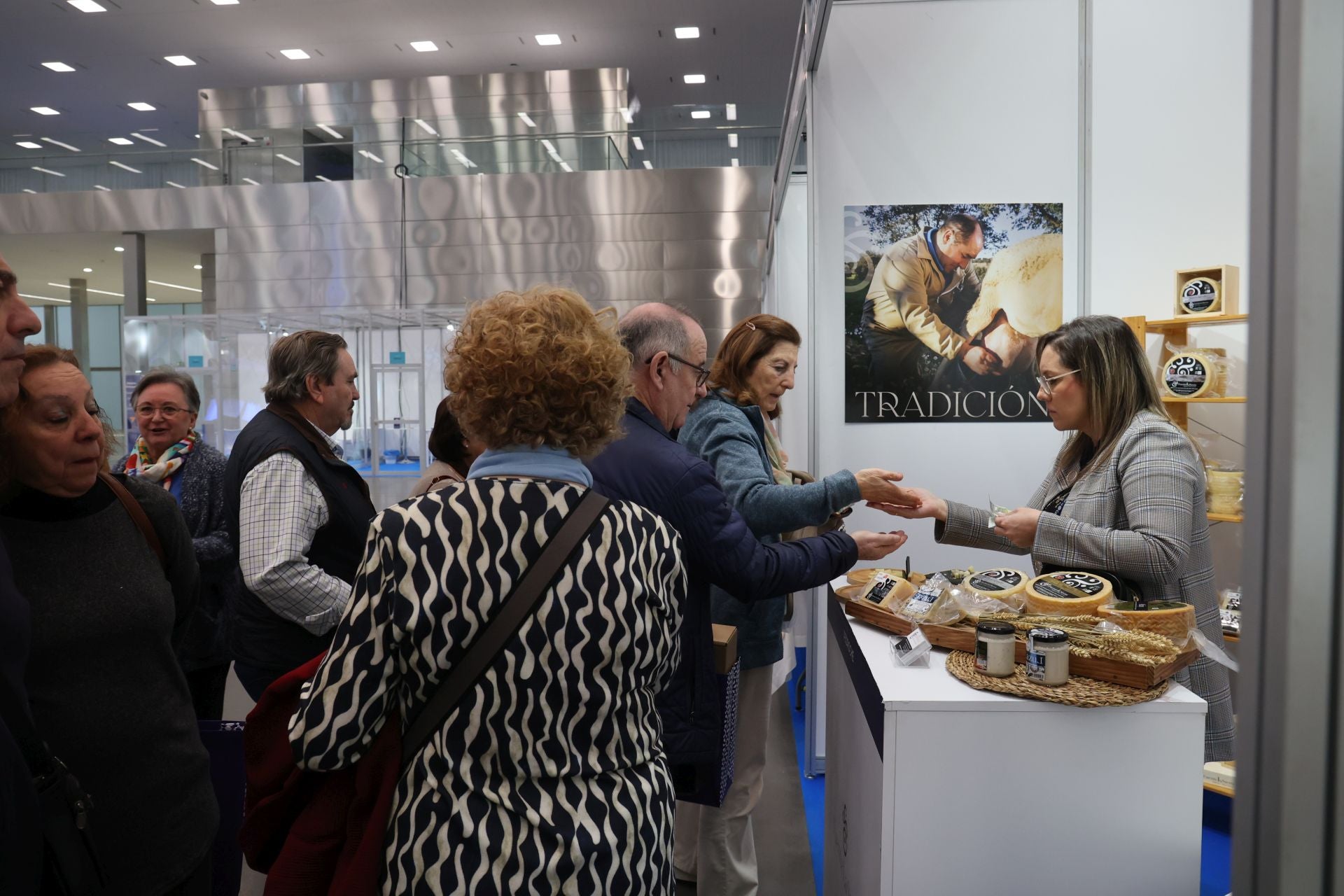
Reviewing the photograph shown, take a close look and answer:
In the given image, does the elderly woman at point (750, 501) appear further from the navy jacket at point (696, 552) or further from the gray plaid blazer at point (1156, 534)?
the gray plaid blazer at point (1156, 534)

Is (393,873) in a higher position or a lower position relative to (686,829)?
higher

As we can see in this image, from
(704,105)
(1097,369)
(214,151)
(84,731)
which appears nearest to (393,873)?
(84,731)

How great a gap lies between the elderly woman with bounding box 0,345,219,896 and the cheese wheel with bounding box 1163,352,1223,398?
11.9 ft

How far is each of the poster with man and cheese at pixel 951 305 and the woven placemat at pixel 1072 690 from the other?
219cm

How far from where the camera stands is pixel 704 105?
53.7ft

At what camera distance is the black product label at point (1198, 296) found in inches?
139

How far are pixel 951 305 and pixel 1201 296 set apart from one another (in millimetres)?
939

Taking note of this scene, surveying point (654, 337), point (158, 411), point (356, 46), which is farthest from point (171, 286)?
point (654, 337)

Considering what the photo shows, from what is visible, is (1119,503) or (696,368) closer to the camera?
(696,368)

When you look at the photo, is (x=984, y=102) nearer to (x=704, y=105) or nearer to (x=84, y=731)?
Answer: (x=84, y=731)

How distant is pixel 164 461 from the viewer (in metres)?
3.22

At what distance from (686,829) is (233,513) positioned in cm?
186

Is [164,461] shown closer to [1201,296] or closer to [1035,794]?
[1035,794]

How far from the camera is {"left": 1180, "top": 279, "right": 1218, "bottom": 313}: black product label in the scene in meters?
3.53
